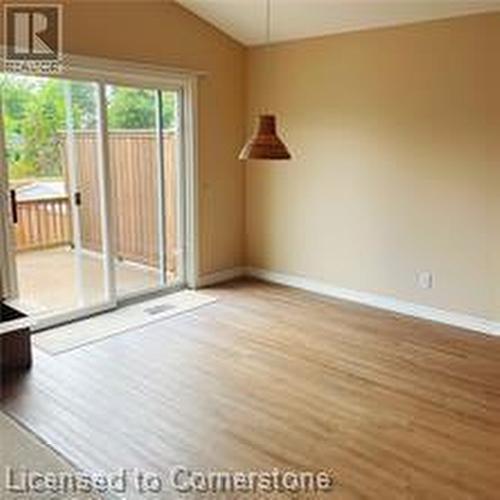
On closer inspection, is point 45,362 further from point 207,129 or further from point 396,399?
point 207,129

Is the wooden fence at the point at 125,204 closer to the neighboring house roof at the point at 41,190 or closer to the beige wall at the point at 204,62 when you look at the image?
the neighboring house roof at the point at 41,190

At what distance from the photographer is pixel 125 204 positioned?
4.96 meters

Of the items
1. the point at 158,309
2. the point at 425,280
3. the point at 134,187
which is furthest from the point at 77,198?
the point at 425,280

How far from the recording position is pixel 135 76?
461 centimetres

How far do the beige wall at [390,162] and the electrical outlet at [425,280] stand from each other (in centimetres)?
5

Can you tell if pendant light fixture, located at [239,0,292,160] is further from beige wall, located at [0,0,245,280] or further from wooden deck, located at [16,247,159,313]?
wooden deck, located at [16,247,159,313]

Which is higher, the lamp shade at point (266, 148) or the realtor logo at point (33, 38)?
the realtor logo at point (33, 38)

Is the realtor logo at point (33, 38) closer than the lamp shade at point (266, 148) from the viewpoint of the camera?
No

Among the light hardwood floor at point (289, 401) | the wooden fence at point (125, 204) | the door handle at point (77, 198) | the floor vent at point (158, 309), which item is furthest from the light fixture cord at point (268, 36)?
the light hardwood floor at point (289, 401)

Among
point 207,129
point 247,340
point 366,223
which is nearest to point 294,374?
point 247,340

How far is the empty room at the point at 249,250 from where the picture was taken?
271 centimetres

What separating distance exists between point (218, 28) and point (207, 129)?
3.22 ft

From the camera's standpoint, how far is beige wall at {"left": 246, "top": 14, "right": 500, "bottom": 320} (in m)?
4.13

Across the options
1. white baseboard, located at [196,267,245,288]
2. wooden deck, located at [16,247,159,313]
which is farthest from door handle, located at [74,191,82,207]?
white baseboard, located at [196,267,245,288]
